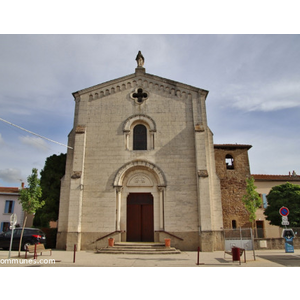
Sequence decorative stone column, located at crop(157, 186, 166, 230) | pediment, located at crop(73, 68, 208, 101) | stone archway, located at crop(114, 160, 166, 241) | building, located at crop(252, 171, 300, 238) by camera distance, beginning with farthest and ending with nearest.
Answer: building, located at crop(252, 171, 300, 238)
pediment, located at crop(73, 68, 208, 101)
stone archway, located at crop(114, 160, 166, 241)
decorative stone column, located at crop(157, 186, 166, 230)

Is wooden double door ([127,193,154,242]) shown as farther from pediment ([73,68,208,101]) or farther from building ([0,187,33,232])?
building ([0,187,33,232])

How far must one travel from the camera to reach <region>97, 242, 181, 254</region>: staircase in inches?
599

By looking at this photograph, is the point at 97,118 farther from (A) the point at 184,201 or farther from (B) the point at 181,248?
(B) the point at 181,248

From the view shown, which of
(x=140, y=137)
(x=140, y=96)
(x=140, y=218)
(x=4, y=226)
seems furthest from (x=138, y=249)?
(x=4, y=226)

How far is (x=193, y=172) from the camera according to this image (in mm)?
18000

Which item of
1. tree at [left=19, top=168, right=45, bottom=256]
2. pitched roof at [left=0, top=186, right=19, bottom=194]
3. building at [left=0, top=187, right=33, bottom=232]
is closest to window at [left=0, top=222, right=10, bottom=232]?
building at [left=0, top=187, right=33, bottom=232]

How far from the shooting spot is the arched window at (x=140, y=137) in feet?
62.6

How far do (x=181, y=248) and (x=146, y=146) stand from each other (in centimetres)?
725

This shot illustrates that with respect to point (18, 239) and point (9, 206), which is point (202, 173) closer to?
point (18, 239)

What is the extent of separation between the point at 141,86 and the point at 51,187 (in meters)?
10.6

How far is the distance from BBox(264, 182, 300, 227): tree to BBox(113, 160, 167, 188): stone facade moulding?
36.6 ft

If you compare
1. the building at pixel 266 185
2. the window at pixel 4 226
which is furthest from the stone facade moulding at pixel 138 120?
the window at pixel 4 226

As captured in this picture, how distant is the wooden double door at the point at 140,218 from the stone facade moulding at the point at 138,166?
1324mm
